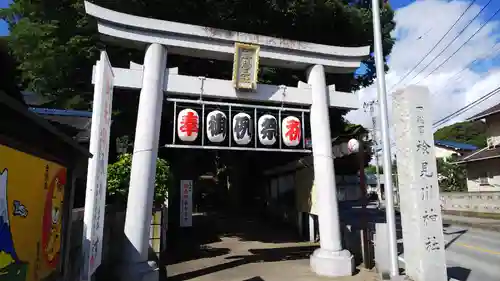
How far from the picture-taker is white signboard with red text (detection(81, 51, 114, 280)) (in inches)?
187

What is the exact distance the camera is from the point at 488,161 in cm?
2647

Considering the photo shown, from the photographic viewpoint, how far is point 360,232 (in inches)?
431

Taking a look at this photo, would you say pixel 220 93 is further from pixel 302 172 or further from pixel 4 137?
pixel 4 137

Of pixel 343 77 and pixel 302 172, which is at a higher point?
pixel 343 77

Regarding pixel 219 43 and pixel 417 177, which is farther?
pixel 219 43

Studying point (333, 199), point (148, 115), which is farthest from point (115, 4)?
point (333, 199)

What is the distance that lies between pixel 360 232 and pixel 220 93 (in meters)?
5.85

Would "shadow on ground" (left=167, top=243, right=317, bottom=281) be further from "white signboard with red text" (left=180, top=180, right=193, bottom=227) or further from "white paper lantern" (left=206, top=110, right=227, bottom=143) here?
"white paper lantern" (left=206, top=110, right=227, bottom=143)

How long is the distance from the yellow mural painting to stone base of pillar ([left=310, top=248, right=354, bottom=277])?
6871 mm

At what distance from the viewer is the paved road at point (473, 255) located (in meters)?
9.32

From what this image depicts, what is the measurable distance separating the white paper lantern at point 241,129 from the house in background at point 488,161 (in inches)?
860

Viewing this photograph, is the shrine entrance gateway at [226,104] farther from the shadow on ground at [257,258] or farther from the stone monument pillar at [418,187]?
the stone monument pillar at [418,187]

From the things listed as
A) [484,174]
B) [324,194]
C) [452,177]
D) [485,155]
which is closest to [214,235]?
[324,194]

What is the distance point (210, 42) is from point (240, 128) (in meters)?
2.52
